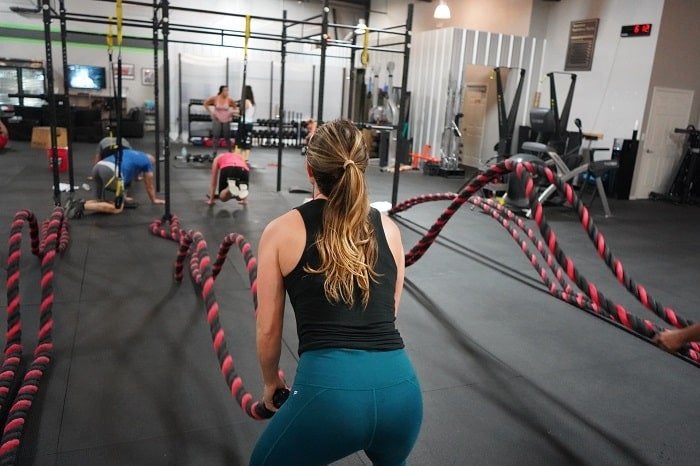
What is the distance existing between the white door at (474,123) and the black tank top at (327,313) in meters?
11.1

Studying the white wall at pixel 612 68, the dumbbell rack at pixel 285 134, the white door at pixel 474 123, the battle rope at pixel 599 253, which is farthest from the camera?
the dumbbell rack at pixel 285 134

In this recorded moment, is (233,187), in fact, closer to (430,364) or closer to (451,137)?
(430,364)

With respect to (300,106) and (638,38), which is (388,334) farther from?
(300,106)

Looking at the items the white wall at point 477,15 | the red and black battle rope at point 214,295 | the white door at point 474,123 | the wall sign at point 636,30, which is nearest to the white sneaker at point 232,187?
the red and black battle rope at point 214,295

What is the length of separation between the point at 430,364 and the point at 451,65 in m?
8.51

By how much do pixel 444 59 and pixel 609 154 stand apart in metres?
3.51

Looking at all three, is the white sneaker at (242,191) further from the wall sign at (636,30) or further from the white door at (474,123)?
the white door at (474,123)

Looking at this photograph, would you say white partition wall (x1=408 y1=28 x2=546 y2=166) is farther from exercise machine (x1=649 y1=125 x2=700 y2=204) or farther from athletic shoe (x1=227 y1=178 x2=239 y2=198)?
athletic shoe (x1=227 y1=178 x2=239 y2=198)

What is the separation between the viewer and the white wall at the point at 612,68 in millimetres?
8781

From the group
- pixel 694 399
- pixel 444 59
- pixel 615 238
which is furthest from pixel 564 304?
pixel 444 59

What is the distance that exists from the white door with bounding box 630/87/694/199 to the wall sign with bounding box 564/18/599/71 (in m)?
1.44

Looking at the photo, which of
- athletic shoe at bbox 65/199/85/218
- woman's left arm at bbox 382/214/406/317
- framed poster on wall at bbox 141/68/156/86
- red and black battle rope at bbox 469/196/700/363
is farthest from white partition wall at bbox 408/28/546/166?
woman's left arm at bbox 382/214/406/317

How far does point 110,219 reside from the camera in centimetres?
575

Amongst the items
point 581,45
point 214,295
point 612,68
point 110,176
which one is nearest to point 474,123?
point 581,45
